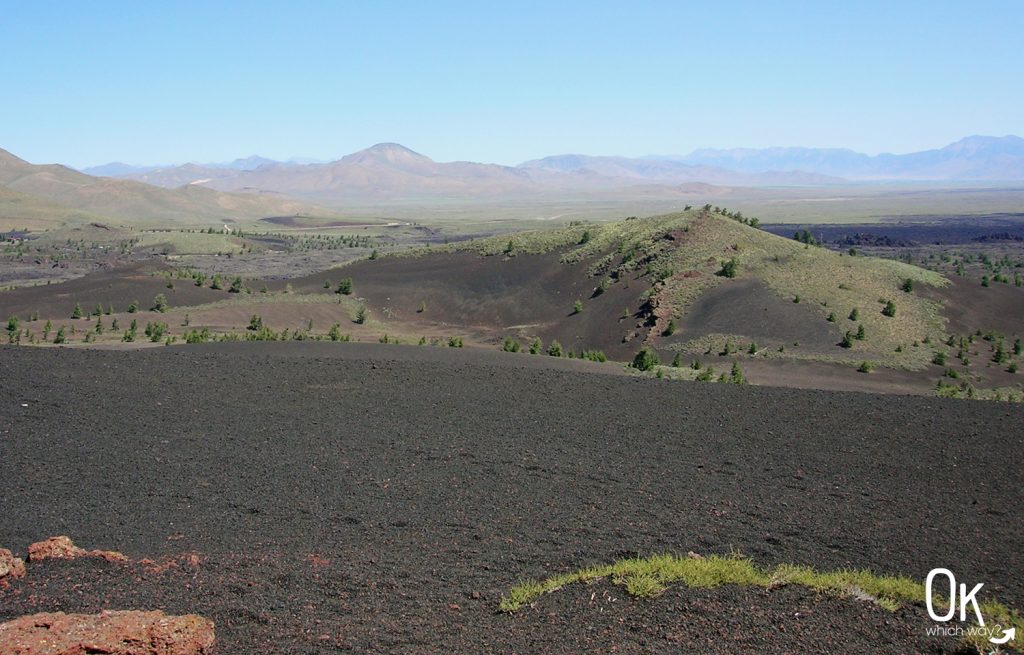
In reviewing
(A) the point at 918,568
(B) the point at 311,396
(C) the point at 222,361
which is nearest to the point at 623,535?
(A) the point at 918,568

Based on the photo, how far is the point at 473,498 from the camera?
1293cm

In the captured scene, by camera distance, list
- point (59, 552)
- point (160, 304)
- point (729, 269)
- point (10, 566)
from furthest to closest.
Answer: point (729, 269), point (160, 304), point (59, 552), point (10, 566)

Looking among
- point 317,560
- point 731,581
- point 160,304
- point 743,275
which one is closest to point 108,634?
point 317,560

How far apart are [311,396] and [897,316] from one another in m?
28.4

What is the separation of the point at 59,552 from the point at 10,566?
0.61m

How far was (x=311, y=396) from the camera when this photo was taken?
765 inches

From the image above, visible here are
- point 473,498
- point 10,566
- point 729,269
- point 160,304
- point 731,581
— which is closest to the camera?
point 731,581

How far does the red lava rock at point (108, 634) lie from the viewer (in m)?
7.05

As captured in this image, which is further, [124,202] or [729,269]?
[124,202]

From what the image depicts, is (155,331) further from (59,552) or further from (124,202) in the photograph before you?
(124,202)

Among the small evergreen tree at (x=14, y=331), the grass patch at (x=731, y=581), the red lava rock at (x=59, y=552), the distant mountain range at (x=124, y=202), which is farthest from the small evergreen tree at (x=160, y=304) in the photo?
the distant mountain range at (x=124, y=202)

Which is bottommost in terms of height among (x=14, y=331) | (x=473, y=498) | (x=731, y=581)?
(x=14, y=331)

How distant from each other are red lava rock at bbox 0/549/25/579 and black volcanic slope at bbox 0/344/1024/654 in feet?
0.53

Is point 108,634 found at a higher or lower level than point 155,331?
higher
